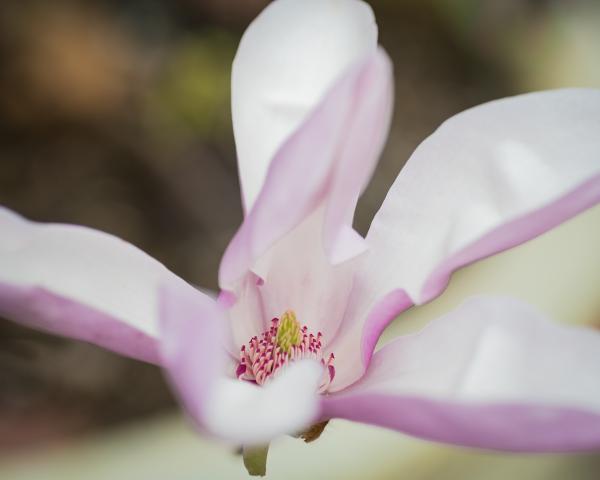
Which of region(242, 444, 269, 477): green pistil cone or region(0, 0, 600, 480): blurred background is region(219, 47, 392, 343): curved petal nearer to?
region(242, 444, 269, 477): green pistil cone

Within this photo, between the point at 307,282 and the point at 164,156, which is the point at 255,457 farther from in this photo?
the point at 164,156

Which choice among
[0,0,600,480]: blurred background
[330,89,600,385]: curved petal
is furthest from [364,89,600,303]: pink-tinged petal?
[0,0,600,480]: blurred background

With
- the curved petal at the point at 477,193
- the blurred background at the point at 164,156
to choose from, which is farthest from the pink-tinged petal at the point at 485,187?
the blurred background at the point at 164,156

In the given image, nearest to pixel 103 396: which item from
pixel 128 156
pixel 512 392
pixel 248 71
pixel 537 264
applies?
pixel 128 156

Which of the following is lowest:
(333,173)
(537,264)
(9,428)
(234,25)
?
(9,428)

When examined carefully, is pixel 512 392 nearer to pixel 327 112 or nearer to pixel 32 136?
pixel 327 112

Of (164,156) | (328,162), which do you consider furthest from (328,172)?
(164,156)
